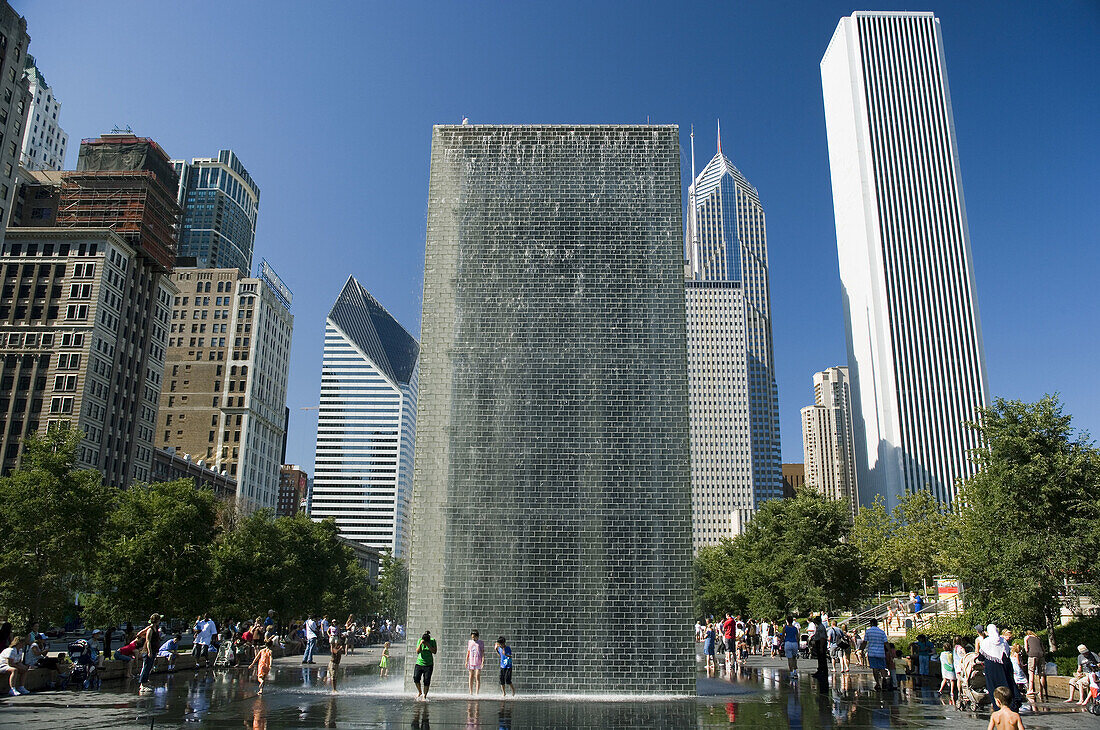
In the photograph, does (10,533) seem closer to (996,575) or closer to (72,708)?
(72,708)

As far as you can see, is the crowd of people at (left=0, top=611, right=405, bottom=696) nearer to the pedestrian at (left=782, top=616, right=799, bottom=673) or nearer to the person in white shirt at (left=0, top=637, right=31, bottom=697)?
the person in white shirt at (left=0, top=637, right=31, bottom=697)

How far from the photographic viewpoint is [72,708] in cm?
1994

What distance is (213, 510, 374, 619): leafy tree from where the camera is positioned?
49.3 metres

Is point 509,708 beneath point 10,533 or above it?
beneath

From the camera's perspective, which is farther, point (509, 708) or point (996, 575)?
point (996, 575)

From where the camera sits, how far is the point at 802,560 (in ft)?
168

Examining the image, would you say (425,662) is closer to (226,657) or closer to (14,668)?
(14,668)

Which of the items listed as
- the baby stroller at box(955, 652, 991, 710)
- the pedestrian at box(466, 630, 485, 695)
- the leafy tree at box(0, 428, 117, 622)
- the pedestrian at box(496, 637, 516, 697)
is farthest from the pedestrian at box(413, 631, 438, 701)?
the leafy tree at box(0, 428, 117, 622)

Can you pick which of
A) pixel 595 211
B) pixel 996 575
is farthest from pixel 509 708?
pixel 996 575

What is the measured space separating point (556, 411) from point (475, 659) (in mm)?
8258

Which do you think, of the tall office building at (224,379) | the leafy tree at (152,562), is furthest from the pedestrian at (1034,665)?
the tall office building at (224,379)

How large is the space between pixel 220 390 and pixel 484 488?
141415mm

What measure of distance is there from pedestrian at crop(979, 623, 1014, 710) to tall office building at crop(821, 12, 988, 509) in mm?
144012

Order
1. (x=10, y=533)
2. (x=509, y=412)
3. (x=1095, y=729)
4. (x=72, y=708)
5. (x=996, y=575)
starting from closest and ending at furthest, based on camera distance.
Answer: (x=1095, y=729)
(x=72, y=708)
(x=509, y=412)
(x=996, y=575)
(x=10, y=533)
